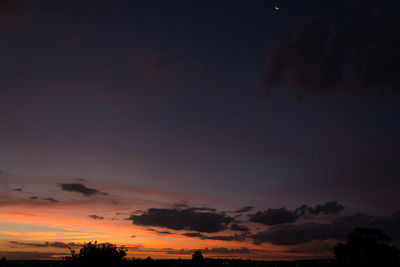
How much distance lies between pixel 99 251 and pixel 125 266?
20.9 ft

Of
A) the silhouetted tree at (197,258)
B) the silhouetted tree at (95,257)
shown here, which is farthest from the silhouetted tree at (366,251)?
the silhouetted tree at (197,258)

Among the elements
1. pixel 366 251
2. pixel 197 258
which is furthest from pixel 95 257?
pixel 197 258

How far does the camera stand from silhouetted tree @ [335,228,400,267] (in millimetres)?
51428

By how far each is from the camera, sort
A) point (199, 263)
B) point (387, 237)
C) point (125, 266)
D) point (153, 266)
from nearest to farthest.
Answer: point (387, 237) → point (125, 266) → point (153, 266) → point (199, 263)

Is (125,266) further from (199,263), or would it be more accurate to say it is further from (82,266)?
(199,263)

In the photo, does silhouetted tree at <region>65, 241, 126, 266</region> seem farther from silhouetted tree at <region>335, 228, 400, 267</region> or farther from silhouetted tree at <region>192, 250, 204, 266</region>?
silhouetted tree at <region>192, 250, 204, 266</region>

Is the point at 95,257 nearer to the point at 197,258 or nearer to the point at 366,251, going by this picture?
the point at 366,251

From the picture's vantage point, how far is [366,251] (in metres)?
53.4

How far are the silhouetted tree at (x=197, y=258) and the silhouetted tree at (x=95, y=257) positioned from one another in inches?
3095

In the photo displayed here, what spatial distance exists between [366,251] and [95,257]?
43.1 meters

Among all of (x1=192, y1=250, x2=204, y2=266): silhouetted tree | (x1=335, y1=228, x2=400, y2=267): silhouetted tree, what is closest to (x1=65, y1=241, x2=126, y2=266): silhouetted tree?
(x1=335, y1=228, x2=400, y2=267): silhouetted tree

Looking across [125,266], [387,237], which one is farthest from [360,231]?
[125,266]

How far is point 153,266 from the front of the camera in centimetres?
8188

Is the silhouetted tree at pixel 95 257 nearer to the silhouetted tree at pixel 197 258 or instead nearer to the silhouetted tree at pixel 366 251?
the silhouetted tree at pixel 366 251
